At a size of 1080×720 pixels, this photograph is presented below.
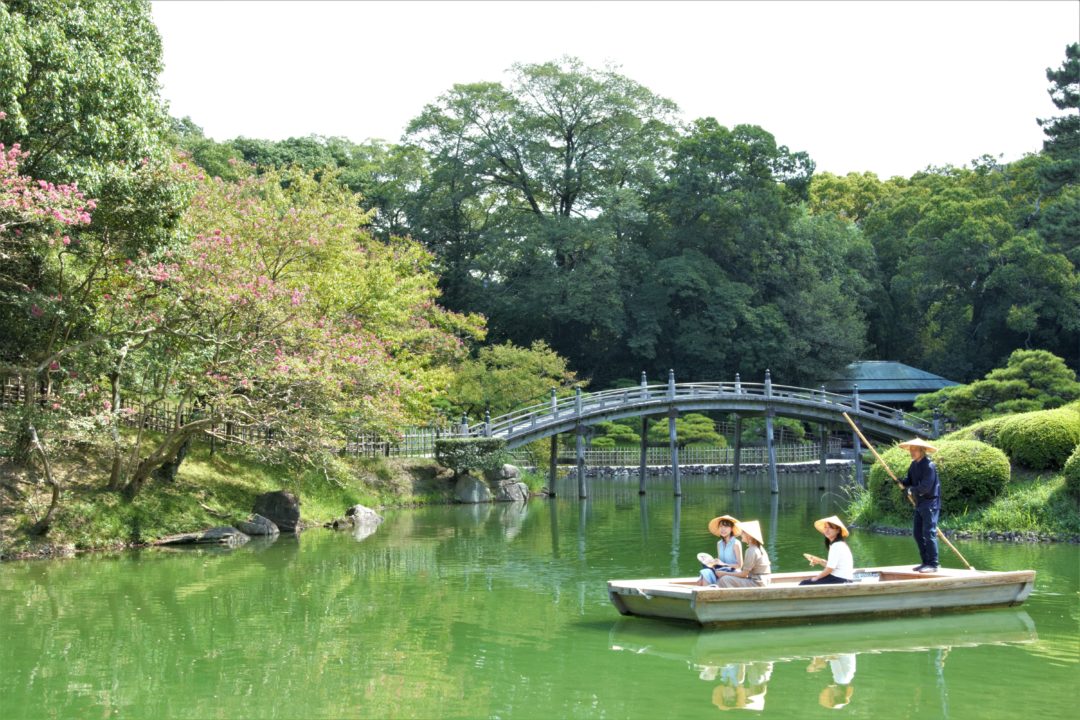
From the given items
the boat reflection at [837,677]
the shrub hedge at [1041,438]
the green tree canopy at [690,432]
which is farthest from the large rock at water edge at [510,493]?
the boat reflection at [837,677]

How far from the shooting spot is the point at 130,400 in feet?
68.4

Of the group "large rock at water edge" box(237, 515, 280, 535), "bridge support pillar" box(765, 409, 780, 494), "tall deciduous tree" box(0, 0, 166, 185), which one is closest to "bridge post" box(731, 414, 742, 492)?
"bridge support pillar" box(765, 409, 780, 494)

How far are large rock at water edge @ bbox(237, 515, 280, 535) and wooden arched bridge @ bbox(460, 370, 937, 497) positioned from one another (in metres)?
8.94

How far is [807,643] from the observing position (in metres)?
10.3

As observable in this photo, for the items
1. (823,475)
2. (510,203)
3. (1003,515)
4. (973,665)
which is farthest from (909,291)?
(973,665)

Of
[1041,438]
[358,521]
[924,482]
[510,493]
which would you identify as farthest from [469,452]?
[924,482]

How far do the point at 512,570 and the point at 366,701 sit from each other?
297 inches

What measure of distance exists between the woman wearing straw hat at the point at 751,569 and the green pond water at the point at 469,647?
561mm

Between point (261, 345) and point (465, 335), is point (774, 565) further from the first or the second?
point (465, 335)

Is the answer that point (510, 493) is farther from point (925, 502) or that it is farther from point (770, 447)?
point (925, 502)

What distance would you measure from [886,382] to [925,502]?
1362 inches

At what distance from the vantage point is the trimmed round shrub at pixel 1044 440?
1997cm

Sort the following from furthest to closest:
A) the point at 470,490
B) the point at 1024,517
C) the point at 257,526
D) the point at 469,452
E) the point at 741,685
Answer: the point at 470,490 → the point at 469,452 → the point at 257,526 → the point at 1024,517 → the point at 741,685

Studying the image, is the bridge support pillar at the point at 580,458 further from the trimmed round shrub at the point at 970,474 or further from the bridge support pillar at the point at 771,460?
the trimmed round shrub at the point at 970,474
